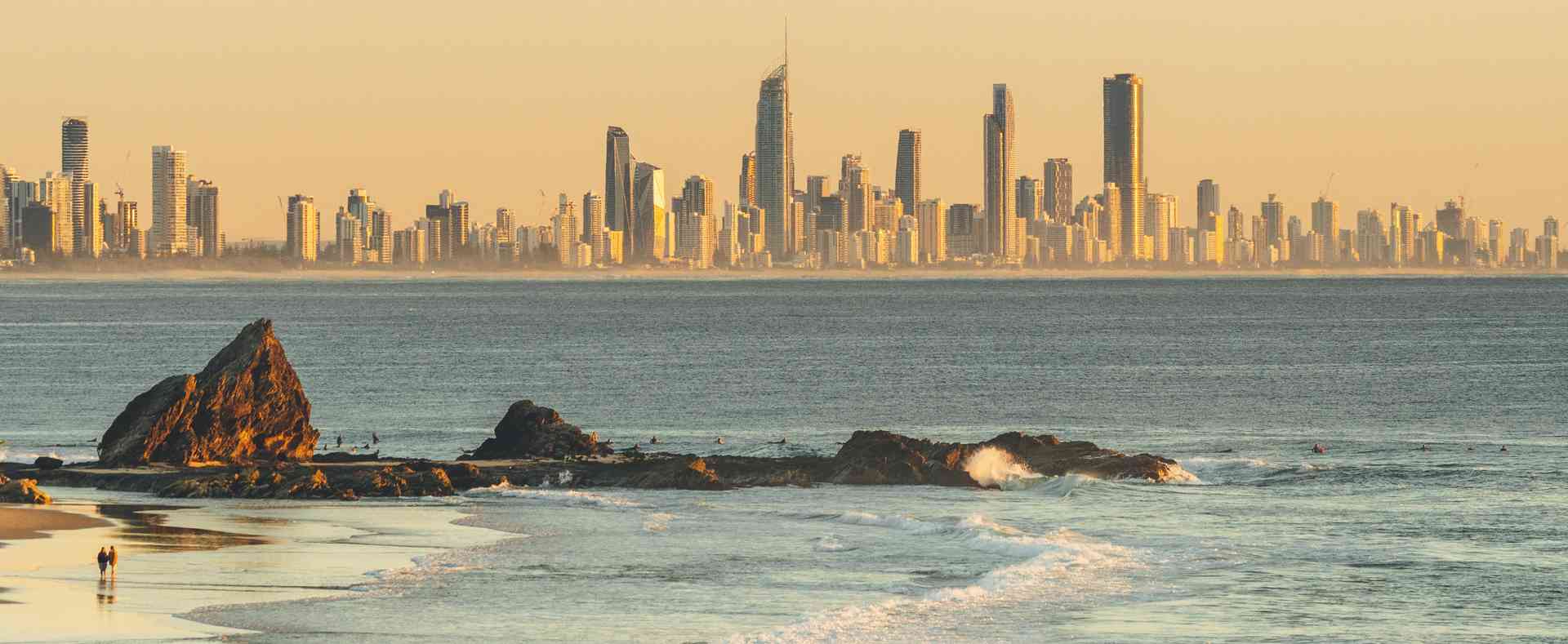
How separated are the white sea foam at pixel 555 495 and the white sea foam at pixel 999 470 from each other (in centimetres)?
1117

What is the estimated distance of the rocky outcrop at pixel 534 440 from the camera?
63.7m

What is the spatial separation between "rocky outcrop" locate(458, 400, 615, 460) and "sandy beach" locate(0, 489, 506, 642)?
9759 millimetres

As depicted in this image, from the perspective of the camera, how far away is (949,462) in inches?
2349

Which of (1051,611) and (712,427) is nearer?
(1051,611)

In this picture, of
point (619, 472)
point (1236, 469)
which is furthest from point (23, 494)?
point (1236, 469)

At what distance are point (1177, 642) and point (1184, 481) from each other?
25.4 m

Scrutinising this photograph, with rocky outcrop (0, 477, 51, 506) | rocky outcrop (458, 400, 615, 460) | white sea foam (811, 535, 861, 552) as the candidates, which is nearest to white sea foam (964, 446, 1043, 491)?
white sea foam (811, 535, 861, 552)

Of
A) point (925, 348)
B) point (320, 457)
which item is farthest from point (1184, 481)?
point (925, 348)

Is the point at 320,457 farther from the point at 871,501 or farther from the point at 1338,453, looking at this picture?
the point at 1338,453

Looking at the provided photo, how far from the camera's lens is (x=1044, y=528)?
49438 millimetres

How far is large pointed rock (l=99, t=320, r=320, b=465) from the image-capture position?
59.8 m

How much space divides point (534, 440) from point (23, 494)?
1752 centimetres

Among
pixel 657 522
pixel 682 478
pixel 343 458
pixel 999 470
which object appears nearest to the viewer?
pixel 657 522

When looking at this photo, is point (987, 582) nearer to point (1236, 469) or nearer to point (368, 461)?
point (1236, 469)
